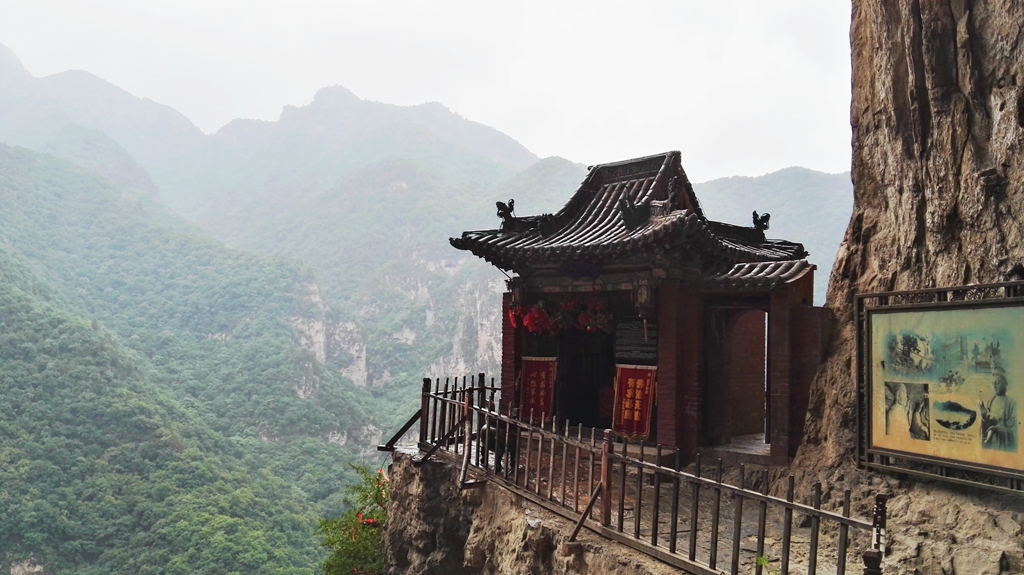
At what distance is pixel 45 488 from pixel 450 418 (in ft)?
87.9

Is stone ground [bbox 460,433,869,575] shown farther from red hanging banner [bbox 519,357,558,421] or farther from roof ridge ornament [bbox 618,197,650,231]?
roof ridge ornament [bbox 618,197,650,231]

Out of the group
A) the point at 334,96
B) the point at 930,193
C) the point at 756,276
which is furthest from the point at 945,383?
the point at 334,96

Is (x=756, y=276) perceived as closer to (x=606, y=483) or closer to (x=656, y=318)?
(x=656, y=318)

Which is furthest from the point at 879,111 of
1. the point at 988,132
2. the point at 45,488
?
the point at 45,488

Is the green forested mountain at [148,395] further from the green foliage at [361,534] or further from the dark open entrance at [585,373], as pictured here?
the dark open entrance at [585,373]

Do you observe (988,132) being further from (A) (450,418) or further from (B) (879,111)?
(A) (450,418)

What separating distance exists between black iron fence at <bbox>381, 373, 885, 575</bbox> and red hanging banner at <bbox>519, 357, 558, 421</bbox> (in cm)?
147

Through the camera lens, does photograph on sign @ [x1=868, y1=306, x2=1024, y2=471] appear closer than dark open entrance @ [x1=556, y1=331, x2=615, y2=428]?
Yes

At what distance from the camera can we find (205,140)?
132500mm

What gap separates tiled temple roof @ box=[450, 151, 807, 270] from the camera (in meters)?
10.1

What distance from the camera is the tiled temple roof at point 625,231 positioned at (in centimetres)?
1010

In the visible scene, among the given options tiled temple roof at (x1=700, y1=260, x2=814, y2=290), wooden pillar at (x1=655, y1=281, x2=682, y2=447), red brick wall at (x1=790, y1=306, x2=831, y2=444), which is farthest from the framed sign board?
wooden pillar at (x1=655, y1=281, x2=682, y2=447)

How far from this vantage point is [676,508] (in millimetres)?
5891

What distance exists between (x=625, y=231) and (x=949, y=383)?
558cm
